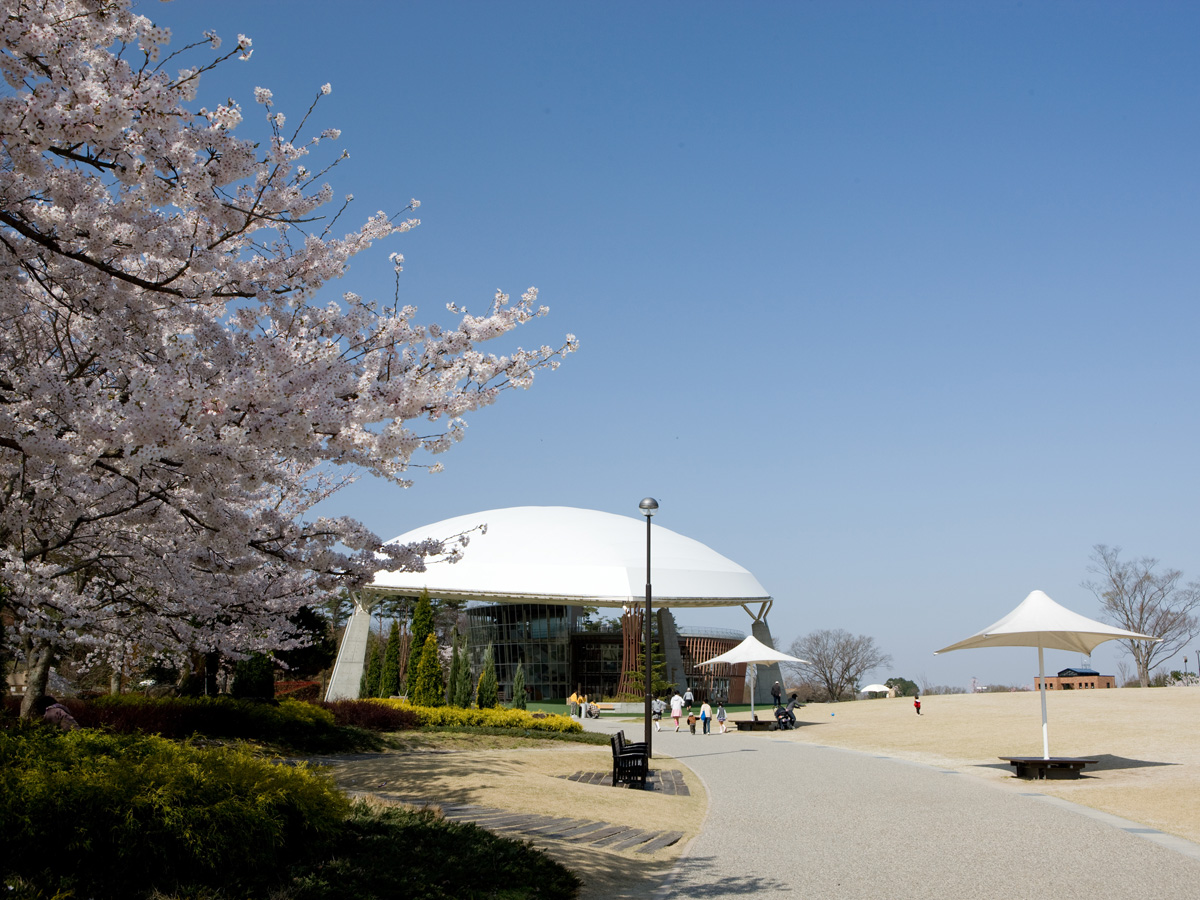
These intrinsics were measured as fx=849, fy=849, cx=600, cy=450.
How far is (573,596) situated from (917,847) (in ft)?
131

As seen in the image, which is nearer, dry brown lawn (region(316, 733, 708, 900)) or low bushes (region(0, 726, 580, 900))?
low bushes (region(0, 726, 580, 900))

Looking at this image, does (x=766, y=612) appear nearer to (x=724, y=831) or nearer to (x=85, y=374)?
(x=724, y=831)

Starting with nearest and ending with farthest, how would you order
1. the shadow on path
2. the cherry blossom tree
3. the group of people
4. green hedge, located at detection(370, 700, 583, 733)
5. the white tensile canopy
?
the cherry blossom tree, the shadow on path, the white tensile canopy, green hedge, located at detection(370, 700, 583, 733), the group of people

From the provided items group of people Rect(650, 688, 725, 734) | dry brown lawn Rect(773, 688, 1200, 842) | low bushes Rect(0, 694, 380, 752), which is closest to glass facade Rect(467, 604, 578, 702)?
group of people Rect(650, 688, 725, 734)

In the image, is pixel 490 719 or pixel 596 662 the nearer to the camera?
pixel 490 719

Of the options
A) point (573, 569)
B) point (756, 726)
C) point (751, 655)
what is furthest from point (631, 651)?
point (756, 726)

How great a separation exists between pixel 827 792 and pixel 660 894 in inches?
307

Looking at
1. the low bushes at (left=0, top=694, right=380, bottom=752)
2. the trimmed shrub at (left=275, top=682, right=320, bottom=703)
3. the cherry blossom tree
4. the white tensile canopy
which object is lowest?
the trimmed shrub at (left=275, top=682, right=320, bottom=703)

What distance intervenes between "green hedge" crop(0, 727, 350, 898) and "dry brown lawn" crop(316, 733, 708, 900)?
2.49m

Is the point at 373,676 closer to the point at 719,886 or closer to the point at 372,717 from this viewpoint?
the point at 372,717

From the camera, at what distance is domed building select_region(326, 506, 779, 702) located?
48.1 m

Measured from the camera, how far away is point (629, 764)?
13594 millimetres

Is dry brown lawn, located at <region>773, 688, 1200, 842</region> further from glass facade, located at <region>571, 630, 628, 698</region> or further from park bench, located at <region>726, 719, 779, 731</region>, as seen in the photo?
glass facade, located at <region>571, 630, 628, 698</region>

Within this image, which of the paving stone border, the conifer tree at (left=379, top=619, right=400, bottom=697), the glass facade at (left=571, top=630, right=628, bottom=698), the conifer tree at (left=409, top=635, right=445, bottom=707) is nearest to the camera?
the paving stone border
